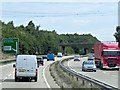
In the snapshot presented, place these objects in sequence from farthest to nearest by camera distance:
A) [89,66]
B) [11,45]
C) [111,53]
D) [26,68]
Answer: [11,45] < [111,53] < [89,66] < [26,68]

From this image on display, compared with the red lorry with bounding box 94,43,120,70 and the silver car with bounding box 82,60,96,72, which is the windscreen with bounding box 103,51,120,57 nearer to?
the red lorry with bounding box 94,43,120,70

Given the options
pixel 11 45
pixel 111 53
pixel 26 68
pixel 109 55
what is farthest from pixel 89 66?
pixel 26 68

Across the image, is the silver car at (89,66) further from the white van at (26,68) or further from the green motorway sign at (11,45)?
the white van at (26,68)

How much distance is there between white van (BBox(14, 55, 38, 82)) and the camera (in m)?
33.8

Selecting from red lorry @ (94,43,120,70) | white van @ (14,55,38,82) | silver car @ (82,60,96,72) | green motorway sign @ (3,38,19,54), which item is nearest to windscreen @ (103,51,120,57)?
red lorry @ (94,43,120,70)

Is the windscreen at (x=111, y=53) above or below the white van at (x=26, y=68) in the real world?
above

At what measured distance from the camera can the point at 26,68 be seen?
33.9 metres

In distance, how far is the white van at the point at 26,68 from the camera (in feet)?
111

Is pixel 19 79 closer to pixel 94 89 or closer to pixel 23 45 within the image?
pixel 94 89

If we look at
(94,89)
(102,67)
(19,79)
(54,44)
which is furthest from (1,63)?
(54,44)

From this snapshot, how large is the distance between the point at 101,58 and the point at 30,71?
91.5ft

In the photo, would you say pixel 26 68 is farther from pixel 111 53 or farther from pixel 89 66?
pixel 111 53

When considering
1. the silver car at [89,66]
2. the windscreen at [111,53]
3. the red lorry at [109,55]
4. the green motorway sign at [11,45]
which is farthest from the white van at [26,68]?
the green motorway sign at [11,45]

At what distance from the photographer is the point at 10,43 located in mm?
66438
